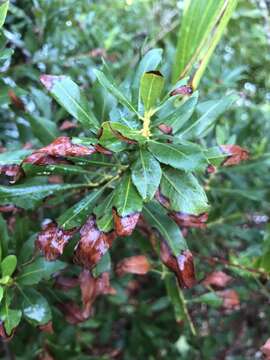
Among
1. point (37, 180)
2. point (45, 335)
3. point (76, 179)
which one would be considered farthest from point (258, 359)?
point (37, 180)

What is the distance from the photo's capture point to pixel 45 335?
4.00 ft

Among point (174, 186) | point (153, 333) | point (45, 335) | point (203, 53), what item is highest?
point (203, 53)

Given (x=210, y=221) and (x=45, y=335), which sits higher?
(x=210, y=221)

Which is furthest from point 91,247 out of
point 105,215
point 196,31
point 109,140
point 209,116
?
point 196,31

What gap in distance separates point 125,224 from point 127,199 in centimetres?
4

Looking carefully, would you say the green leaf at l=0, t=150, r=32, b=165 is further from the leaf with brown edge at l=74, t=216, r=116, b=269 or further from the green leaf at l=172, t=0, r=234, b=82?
the green leaf at l=172, t=0, r=234, b=82

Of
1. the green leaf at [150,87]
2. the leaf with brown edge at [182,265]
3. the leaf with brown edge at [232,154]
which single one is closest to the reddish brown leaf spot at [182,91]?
the green leaf at [150,87]

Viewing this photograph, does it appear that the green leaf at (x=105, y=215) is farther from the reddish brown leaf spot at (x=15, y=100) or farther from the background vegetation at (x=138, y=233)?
the reddish brown leaf spot at (x=15, y=100)

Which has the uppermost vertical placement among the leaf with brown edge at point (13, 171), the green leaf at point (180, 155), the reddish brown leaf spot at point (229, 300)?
the green leaf at point (180, 155)

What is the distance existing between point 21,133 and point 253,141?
851 mm

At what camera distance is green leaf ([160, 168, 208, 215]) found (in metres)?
0.75

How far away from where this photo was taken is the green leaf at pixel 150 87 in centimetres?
72

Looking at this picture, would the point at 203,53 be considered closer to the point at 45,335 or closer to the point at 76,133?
the point at 76,133

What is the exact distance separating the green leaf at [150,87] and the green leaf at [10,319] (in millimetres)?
369
